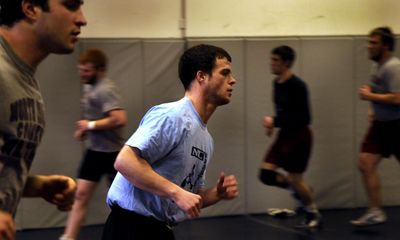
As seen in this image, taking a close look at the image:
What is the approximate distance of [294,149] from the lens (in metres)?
5.65

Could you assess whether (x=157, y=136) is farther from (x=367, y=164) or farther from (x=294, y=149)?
(x=367, y=164)

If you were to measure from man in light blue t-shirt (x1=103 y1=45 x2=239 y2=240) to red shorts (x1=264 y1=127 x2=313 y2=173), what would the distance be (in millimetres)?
2639

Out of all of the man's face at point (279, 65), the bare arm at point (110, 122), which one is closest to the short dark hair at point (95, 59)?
the bare arm at point (110, 122)

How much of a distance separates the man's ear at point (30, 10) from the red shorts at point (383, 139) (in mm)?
4199

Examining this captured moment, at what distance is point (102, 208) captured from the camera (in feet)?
19.7

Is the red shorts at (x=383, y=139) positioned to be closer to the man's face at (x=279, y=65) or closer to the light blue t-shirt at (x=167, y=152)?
the man's face at (x=279, y=65)

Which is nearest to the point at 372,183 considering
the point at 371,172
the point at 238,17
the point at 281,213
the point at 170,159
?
the point at 371,172

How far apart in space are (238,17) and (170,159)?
371 cm

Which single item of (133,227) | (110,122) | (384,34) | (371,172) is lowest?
(371,172)

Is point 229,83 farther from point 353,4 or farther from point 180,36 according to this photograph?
point 353,4

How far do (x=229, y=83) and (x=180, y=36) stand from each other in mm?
3177

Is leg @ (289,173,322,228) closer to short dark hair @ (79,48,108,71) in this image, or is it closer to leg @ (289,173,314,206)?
leg @ (289,173,314,206)

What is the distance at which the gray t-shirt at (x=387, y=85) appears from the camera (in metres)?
5.47

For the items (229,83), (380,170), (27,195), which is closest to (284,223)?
(380,170)
